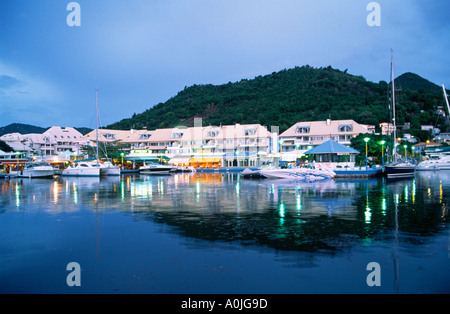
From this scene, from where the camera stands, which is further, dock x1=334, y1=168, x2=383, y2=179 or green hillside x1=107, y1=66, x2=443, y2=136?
green hillside x1=107, y1=66, x2=443, y2=136

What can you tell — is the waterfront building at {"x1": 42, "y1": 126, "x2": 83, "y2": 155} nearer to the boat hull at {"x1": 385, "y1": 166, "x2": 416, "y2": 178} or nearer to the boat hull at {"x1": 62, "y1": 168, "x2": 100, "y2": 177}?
the boat hull at {"x1": 62, "y1": 168, "x2": 100, "y2": 177}

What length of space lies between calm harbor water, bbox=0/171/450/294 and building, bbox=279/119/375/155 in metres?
56.4

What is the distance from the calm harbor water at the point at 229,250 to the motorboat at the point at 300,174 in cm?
2041

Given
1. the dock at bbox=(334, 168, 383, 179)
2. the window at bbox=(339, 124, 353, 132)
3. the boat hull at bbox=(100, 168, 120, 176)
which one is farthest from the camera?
the window at bbox=(339, 124, 353, 132)

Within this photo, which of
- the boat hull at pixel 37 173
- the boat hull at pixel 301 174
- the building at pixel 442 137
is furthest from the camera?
the building at pixel 442 137

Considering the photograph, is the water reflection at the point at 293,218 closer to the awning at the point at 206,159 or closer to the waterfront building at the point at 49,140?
the awning at the point at 206,159

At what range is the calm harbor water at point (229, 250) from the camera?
6.50 m

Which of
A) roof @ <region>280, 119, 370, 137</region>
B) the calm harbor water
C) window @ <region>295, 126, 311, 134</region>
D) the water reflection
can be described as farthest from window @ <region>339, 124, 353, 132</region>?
the calm harbor water

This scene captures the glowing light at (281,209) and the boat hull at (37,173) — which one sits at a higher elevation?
the boat hull at (37,173)

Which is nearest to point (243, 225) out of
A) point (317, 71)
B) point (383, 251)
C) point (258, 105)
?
point (383, 251)

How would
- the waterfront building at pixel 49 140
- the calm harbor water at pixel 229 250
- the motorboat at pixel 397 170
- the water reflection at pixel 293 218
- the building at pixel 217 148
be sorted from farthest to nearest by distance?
the waterfront building at pixel 49 140
the building at pixel 217 148
the motorboat at pixel 397 170
the water reflection at pixel 293 218
the calm harbor water at pixel 229 250

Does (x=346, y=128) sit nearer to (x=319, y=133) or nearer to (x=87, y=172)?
(x=319, y=133)

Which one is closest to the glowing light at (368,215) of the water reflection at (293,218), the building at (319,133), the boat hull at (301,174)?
the water reflection at (293,218)

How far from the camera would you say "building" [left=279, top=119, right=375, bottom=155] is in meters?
69.3
